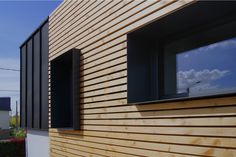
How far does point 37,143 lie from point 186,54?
23.1ft

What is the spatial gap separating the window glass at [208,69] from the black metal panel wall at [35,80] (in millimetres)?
5269

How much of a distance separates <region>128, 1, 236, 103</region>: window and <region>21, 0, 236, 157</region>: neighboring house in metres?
0.01

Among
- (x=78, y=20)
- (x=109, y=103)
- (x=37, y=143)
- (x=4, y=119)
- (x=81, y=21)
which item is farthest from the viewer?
(x=4, y=119)

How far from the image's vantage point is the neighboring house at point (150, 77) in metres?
3.62

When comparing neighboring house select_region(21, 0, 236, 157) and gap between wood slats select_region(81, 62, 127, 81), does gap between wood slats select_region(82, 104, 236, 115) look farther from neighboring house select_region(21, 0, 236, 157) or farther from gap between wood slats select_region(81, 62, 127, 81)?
gap between wood slats select_region(81, 62, 127, 81)

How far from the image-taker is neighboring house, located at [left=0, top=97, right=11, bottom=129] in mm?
62906

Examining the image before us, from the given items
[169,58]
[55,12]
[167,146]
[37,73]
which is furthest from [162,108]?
[37,73]

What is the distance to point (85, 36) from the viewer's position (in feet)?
21.5

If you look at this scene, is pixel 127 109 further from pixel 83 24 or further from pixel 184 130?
pixel 83 24

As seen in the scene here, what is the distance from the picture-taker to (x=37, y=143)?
10250mm

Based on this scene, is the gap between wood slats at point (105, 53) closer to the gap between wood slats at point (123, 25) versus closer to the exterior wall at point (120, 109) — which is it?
the exterior wall at point (120, 109)

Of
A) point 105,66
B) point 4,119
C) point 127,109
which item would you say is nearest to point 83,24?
point 105,66

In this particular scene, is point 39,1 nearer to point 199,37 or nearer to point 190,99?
point 199,37

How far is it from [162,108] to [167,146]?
427 mm
